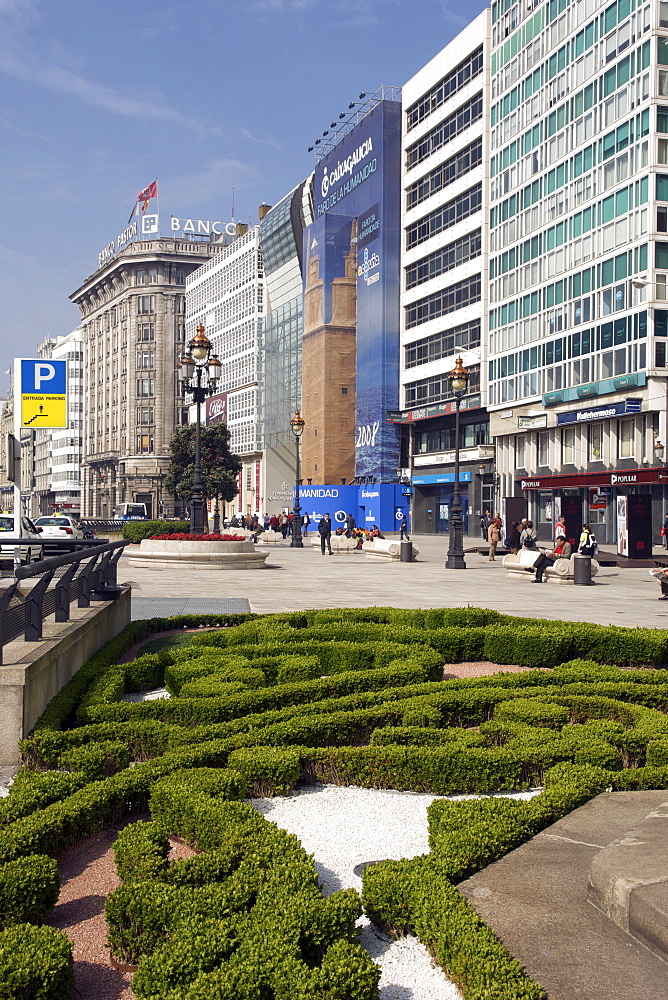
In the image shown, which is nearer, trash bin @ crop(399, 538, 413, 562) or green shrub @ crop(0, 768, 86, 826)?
green shrub @ crop(0, 768, 86, 826)

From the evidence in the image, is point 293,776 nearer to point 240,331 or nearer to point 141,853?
point 141,853

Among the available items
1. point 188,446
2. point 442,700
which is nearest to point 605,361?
point 188,446

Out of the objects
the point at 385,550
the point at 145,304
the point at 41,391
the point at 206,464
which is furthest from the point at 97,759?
the point at 145,304

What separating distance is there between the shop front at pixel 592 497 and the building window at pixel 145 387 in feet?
244

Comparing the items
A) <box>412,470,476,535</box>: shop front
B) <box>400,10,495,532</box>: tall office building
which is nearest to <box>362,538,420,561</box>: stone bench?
<box>400,10,495,532</box>: tall office building

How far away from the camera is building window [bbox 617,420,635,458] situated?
45562 mm

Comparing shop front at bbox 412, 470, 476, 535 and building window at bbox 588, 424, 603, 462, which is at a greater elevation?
building window at bbox 588, 424, 603, 462

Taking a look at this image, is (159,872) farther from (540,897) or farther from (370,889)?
(540,897)

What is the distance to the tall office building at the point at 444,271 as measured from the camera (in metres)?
60.1

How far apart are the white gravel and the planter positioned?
20.8 m

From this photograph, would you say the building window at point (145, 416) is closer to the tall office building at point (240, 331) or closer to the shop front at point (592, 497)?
the tall office building at point (240, 331)

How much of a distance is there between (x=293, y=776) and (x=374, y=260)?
6947 centimetres

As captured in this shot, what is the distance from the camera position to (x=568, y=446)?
51.5 meters

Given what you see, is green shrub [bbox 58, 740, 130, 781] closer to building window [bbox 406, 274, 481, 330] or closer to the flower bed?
the flower bed
